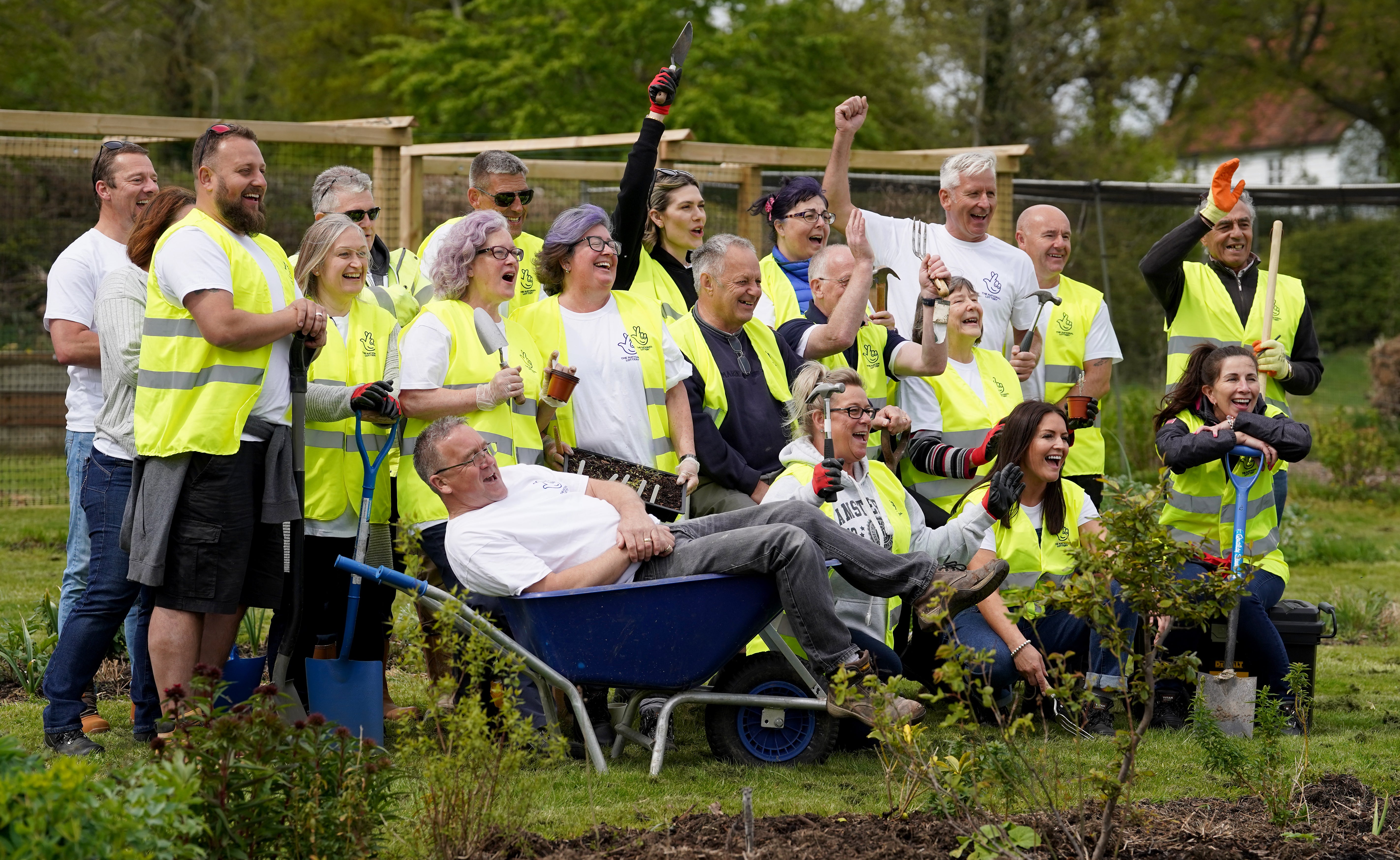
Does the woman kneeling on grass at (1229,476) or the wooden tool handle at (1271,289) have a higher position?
the wooden tool handle at (1271,289)

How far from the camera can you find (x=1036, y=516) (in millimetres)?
5066

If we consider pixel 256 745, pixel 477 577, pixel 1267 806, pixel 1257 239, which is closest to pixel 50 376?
pixel 477 577

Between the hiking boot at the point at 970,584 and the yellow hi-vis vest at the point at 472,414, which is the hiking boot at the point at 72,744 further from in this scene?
the hiking boot at the point at 970,584

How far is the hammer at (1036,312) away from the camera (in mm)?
6000

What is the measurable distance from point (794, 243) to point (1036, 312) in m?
1.07

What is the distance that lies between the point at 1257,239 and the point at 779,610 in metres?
12.6

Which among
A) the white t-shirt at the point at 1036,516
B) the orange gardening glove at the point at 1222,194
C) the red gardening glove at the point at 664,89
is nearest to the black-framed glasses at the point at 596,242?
the red gardening glove at the point at 664,89

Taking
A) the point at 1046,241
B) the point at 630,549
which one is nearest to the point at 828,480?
the point at 630,549

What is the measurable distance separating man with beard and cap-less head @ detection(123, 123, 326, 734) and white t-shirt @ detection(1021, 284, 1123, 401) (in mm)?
3253

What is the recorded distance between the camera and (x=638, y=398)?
496cm

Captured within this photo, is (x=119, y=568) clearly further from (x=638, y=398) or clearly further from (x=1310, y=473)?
(x=1310, y=473)

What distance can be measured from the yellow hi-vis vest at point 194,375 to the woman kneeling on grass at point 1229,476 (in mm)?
3229

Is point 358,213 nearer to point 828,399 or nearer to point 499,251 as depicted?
point 499,251

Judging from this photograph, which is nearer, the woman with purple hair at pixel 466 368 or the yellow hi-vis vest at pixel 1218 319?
the woman with purple hair at pixel 466 368
